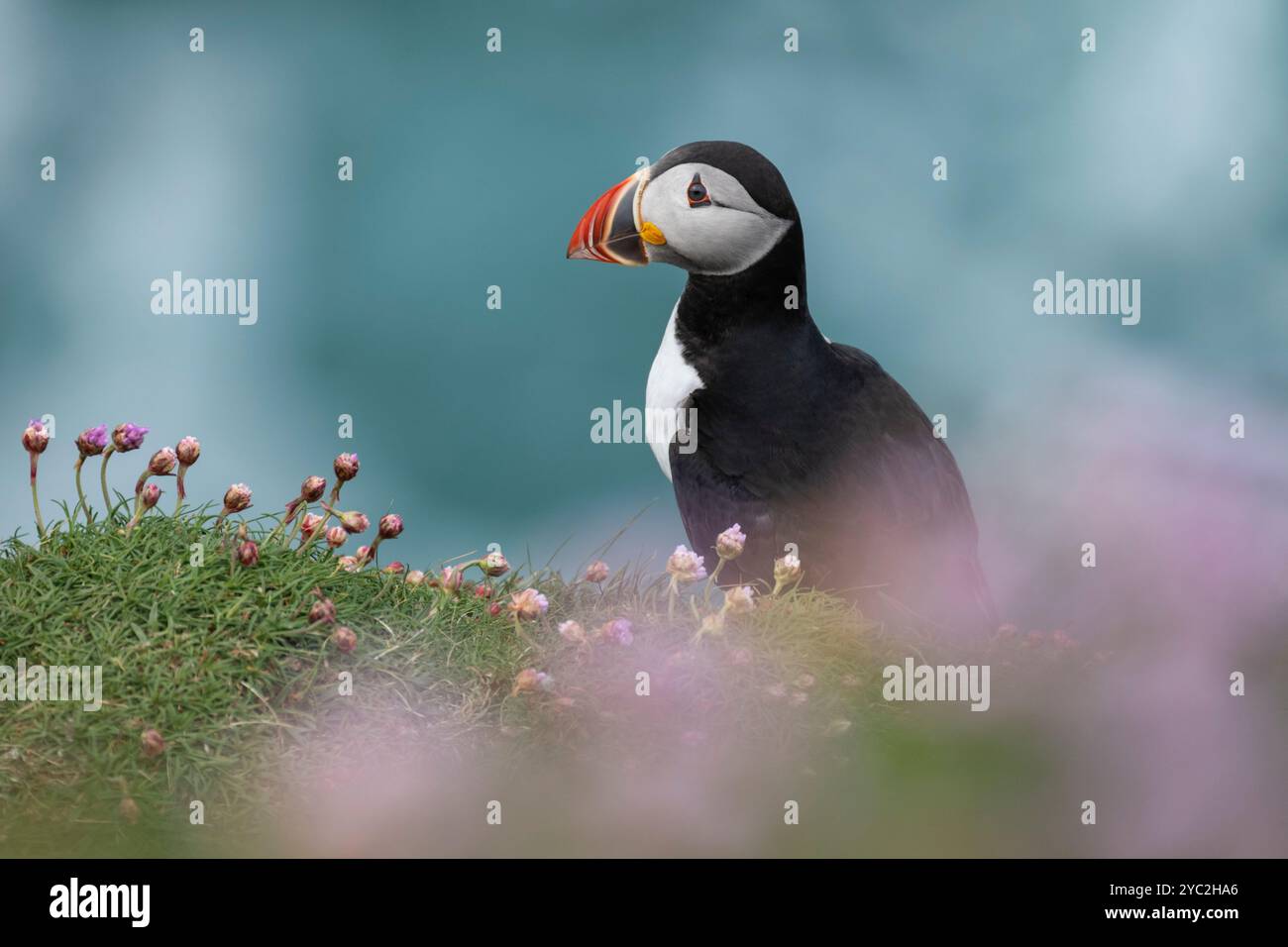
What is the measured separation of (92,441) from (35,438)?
0.17m

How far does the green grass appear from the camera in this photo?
3.53 meters

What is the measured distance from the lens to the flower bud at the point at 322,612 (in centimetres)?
390

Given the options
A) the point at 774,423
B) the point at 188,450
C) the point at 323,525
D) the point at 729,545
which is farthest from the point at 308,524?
the point at 774,423

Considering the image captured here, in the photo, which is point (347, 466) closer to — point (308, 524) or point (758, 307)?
point (308, 524)

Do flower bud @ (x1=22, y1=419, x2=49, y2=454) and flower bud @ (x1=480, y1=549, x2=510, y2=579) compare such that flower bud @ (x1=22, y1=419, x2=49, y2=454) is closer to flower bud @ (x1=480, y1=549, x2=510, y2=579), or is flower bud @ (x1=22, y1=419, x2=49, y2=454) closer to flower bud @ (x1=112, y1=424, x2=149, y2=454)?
flower bud @ (x1=112, y1=424, x2=149, y2=454)

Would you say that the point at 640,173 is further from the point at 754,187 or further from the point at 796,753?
the point at 796,753

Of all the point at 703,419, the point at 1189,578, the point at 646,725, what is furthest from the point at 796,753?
the point at 703,419

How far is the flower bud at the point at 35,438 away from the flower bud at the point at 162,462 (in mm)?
338

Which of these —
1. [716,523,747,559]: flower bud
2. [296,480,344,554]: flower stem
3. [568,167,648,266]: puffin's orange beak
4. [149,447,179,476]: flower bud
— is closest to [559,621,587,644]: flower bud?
[716,523,747,559]: flower bud

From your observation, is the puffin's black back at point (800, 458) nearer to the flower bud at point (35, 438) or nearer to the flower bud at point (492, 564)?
the flower bud at point (492, 564)

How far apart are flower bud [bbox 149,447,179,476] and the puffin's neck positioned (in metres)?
2.03

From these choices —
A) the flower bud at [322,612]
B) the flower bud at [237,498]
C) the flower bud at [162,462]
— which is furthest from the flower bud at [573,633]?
the flower bud at [162,462]

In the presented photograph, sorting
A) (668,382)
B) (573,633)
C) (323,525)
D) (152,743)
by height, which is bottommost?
(152,743)

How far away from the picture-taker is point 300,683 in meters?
3.83
